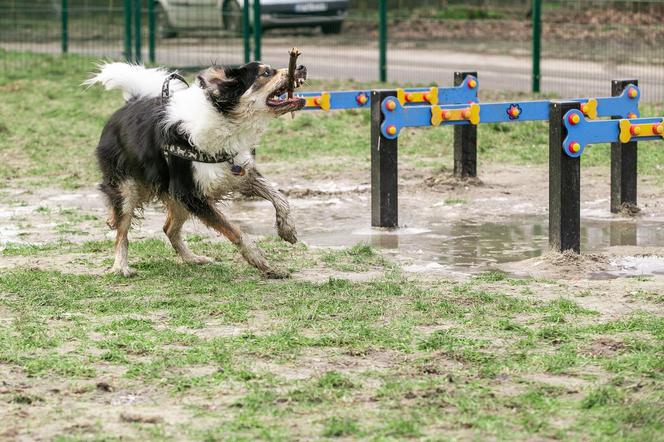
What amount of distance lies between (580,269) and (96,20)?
47.9ft

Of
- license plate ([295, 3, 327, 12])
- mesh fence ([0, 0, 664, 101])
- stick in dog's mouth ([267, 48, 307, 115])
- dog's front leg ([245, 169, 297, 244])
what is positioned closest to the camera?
stick in dog's mouth ([267, 48, 307, 115])

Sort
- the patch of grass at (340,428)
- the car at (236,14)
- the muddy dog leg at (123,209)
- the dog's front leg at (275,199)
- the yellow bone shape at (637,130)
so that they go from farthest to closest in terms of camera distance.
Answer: the car at (236,14) → the yellow bone shape at (637,130) → the muddy dog leg at (123,209) → the dog's front leg at (275,199) → the patch of grass at (340,428)

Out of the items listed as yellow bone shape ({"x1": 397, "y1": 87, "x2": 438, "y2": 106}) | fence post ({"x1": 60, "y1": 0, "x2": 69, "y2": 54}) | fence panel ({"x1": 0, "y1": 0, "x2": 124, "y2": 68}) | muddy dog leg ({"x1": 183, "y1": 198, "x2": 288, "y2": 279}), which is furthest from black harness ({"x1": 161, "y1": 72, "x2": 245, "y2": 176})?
fence post ({"x1": 60, "y1": 0, "x2": 69, "y2": 54})

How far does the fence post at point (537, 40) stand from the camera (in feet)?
49.8

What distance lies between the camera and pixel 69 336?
581 cm

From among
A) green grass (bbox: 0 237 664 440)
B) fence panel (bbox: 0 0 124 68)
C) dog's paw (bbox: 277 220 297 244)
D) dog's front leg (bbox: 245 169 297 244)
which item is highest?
fence panel (bbox: 0 0 124 68)

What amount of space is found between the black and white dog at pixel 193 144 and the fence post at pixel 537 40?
328 inches

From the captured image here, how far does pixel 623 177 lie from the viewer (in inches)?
368

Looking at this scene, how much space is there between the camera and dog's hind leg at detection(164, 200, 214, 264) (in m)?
7.82

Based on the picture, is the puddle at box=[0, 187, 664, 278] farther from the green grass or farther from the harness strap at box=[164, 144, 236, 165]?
the harness strap at box=[164, 144, 236, 165]

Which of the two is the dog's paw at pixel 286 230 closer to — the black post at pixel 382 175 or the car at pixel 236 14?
the black post at pixel 382 175

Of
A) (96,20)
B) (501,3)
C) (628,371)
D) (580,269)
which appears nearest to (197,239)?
(580,269)

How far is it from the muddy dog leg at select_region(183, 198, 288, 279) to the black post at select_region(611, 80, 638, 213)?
3305 millimetres

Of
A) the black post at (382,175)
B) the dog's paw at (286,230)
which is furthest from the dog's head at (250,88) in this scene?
the black post at (382,175)
